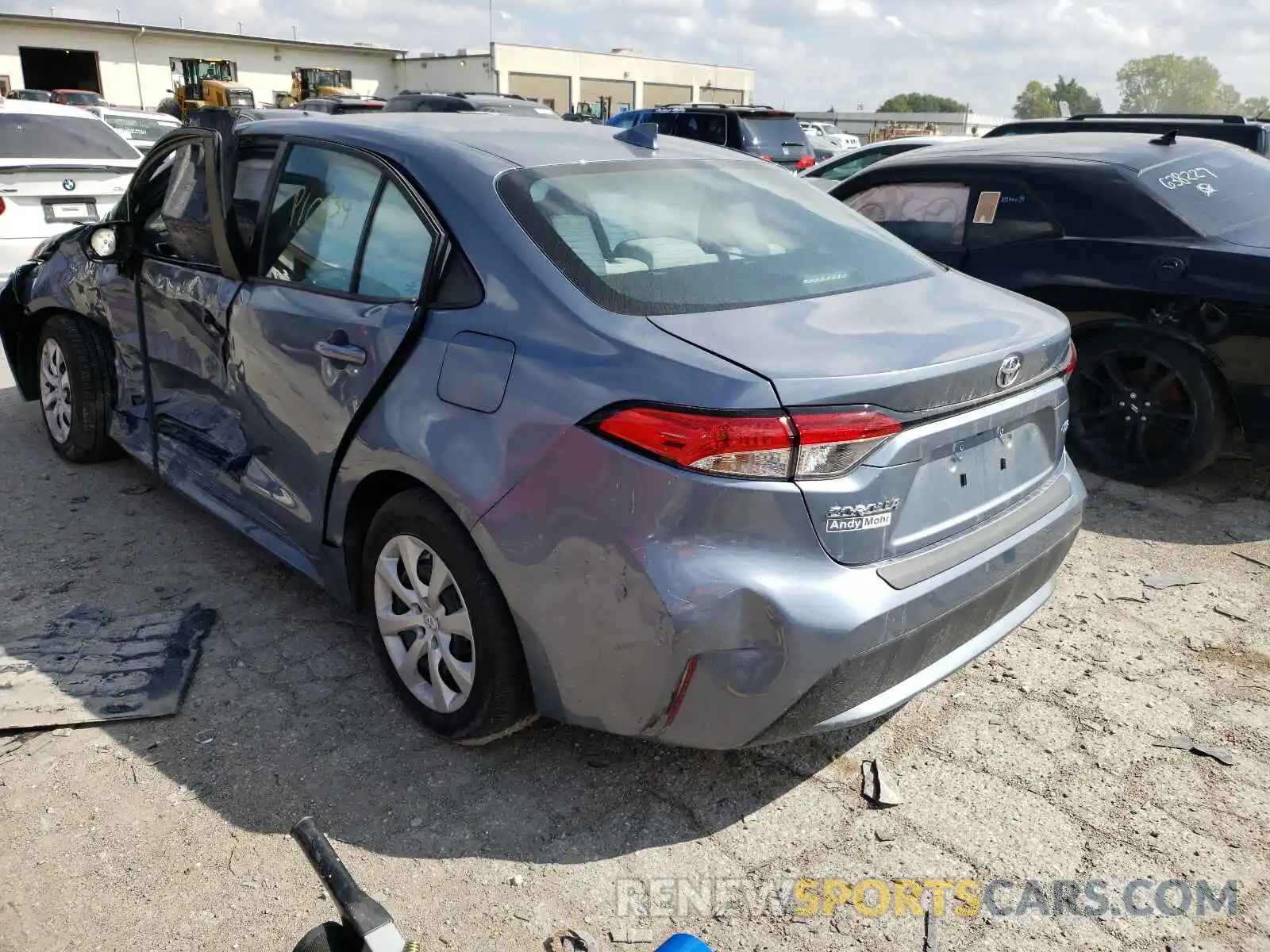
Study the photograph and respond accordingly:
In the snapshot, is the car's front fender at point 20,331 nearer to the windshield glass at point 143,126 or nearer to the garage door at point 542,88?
the windshield glass at point 143,126

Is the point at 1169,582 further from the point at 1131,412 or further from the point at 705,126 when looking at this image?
the point at 705,126

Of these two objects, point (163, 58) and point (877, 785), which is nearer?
point (877, 785)

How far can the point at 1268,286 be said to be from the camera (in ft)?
14.1

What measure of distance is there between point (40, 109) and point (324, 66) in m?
51.8

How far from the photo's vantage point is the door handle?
9.42ft

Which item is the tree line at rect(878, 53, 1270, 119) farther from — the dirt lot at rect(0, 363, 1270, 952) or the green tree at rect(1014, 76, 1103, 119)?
the dirt lot at rect(0, 363, 1270, 952)

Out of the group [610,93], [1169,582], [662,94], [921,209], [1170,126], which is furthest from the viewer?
[662,94]

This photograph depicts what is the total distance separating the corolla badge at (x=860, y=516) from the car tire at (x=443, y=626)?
85 cm

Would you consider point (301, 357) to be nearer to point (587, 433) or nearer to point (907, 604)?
point (587, 433)

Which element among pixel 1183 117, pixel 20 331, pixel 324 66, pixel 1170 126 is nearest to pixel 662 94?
pixel 324 66

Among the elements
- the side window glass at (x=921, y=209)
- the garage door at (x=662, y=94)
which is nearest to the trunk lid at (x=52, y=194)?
the side window glass at (x=921, y=209)

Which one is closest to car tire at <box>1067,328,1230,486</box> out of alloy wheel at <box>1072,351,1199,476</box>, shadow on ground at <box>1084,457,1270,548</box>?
alloy wheel at <box>1072,351,1199,476</box>

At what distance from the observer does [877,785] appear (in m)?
2.78

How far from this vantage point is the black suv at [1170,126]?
7.31 m
